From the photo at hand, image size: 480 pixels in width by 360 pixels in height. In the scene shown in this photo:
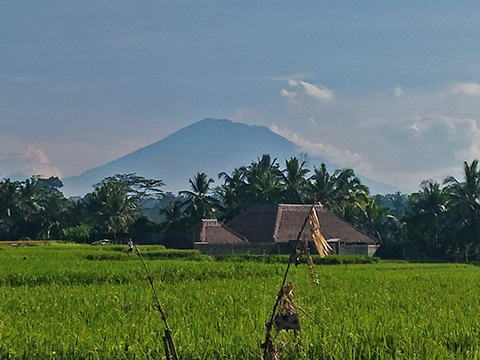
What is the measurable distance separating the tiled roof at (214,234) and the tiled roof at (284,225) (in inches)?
45.4

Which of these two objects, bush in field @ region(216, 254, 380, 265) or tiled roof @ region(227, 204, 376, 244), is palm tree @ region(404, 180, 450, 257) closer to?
tiled roof @ region(227, 204, 376, 244)

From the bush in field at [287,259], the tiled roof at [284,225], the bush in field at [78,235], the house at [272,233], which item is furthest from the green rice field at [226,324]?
the bush in field at [78,235]

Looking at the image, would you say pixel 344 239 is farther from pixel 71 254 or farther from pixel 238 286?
pixel 238 286

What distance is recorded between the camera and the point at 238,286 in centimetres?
1155

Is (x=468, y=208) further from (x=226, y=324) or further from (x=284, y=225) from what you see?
(x=226, y=324)

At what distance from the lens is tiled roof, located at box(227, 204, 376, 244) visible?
3003 centimetres

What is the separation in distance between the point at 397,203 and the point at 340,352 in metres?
69.3

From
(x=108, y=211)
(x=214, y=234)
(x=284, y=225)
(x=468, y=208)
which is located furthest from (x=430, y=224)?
(x=108, y=211)

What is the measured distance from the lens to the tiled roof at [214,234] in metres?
29.2

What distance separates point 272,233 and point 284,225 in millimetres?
842

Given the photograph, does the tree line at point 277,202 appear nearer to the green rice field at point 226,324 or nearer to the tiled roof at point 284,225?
the tiled roof at point 284,225

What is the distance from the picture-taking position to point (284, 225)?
30.6 metres

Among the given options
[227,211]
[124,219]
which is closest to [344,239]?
[227,211]

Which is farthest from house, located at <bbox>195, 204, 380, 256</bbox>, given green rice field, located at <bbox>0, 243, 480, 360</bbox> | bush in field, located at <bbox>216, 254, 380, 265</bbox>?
green rice field, located at <bbox>0, 243, 480, 360</bbox>
